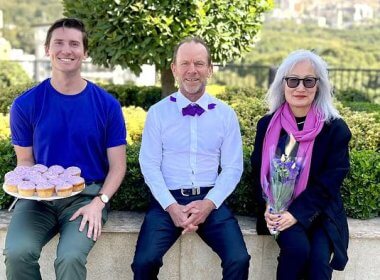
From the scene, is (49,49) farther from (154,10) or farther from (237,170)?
(154,10)

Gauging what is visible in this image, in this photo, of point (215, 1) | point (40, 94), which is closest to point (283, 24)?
point (215, 1)

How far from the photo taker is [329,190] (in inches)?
117

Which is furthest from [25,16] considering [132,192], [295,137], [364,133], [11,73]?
[295,137]

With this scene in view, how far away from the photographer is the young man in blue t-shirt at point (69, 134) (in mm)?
2975

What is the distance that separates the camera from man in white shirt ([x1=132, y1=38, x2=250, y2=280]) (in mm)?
3027

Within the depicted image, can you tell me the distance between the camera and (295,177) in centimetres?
291

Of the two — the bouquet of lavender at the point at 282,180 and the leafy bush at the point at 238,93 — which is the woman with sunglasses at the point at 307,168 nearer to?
the bouquet of lavender at the point at 282,180

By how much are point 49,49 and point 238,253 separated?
1500 millimetres

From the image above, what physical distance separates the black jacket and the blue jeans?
1102 millimetres

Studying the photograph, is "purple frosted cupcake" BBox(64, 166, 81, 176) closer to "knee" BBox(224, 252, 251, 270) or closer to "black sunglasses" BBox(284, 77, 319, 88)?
"knee" BBox(224, 252, 251, 270)

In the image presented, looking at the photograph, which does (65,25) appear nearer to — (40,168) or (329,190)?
(40,168)

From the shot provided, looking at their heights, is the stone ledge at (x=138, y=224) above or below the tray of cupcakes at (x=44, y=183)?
below

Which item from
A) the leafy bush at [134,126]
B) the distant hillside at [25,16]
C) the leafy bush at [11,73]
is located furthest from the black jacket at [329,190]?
the distant hillside at [25,16]

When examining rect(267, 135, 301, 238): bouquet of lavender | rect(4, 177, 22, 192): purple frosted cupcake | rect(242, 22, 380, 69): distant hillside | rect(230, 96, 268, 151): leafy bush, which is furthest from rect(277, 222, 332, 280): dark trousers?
rect(242, 22, 380, 69): distant hillside
